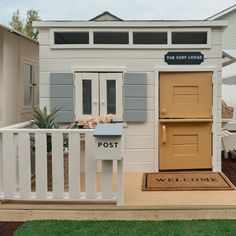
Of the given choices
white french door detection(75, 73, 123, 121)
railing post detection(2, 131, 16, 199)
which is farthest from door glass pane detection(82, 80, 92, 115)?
railing post detection(2, 131, 16, 199)

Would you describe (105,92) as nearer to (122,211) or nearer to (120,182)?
(120,182)

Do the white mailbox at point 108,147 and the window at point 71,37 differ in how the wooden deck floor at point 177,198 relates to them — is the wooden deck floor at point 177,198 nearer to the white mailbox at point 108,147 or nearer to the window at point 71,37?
the white mailbox at point 108,147

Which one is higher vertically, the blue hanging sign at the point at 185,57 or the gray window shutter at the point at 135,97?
the blue hanging sign at the point at 185,57

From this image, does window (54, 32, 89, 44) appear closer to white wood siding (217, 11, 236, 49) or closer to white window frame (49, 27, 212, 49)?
white window frame (49, 27, 212, 49)

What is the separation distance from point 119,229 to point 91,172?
808 millimetres

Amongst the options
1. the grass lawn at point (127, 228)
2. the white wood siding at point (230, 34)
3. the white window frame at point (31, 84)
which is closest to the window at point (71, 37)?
the white window frame at point (31, 84)

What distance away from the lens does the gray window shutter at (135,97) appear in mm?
6957

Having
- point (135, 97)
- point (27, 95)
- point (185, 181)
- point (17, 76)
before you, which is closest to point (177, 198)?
point (185, 181)

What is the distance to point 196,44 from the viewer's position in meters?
6.96

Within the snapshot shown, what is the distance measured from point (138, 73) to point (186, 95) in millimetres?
980

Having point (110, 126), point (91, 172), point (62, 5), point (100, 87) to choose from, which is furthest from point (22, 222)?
point (62, 5)

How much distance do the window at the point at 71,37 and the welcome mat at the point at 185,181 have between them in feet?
8.89

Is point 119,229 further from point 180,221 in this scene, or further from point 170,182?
point 170,182

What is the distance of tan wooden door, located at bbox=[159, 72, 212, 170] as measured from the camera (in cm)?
703
